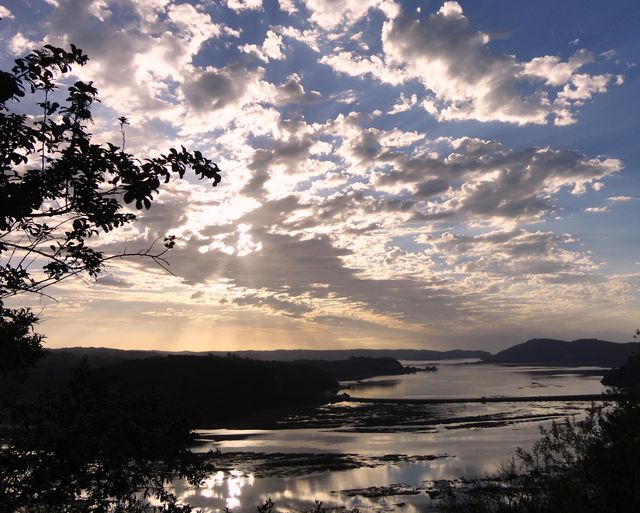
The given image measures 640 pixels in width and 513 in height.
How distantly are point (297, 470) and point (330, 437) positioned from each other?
80.1 feet

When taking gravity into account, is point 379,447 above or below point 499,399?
below

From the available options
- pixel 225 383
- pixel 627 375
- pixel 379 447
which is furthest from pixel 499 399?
pixel 225 383

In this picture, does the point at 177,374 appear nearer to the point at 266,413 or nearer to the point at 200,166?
the point at 266,413

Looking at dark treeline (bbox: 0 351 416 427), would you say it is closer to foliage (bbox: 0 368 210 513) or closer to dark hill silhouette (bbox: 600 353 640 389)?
dark hill silhouette (bbox: 600 353 640 389)

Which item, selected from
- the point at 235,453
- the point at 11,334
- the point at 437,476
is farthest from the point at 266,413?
the point at 11,334

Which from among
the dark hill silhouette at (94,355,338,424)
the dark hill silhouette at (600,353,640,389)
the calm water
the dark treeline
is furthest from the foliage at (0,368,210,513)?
the dark hill silhouette at (600,353,640,389)

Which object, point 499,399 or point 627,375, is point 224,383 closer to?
point 499,399

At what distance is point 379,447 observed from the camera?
69.3 metres

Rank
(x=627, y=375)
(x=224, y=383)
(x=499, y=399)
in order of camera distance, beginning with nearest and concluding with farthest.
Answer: (x=499, y=399) → (x=224, y=383) → (x=627, y=375)

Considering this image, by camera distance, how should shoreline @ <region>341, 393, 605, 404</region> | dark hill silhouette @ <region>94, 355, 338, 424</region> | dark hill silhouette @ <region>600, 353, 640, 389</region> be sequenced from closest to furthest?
shoreline @ <region>341, 393, 605, 404</region>, dark hill silhouette @ <region>94, 355, 338, 424</region>, dark hill silhouette @ <region>600, 353, 640, 389</region>

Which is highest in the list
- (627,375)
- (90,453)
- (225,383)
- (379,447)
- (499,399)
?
(90,453)

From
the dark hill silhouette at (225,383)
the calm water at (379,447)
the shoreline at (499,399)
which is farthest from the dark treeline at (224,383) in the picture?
the shoreline at (499,399)

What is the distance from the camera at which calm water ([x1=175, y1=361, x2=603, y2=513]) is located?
45031 millimetres

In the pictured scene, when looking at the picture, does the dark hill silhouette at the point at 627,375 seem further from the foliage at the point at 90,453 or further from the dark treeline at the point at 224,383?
the foliage at the point at 90,453
